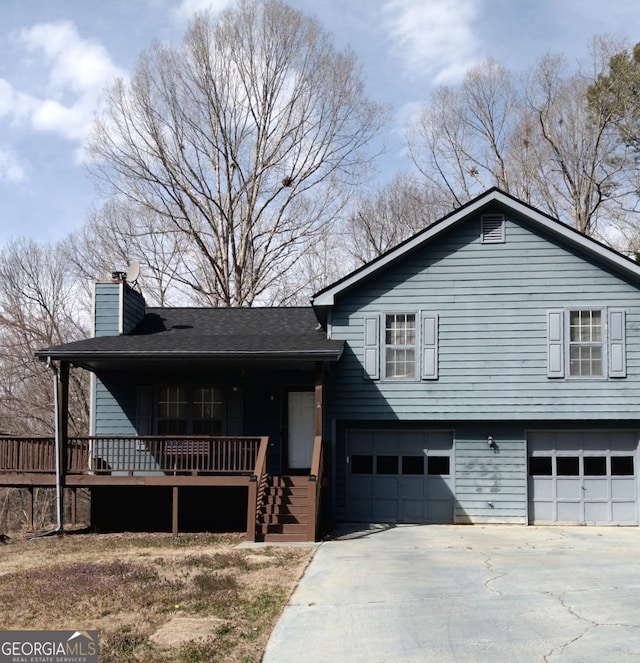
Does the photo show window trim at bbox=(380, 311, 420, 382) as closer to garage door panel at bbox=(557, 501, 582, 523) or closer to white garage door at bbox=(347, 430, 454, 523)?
white garage door at bbox=(347, 430, 454, 523)

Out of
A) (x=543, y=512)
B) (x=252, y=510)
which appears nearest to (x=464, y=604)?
(x=252, y=510)

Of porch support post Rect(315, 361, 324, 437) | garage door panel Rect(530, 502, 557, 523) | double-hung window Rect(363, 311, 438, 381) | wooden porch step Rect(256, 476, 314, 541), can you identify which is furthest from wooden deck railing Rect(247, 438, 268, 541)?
garage door panel Rect(530, 502, 557, 523)

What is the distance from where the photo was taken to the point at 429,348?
57.7 feet

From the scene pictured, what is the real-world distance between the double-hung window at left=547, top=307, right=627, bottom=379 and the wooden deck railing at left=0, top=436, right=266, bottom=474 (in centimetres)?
655

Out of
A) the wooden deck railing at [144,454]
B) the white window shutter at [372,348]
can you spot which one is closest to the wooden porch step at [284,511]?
the wooden deck railing at [144,454]

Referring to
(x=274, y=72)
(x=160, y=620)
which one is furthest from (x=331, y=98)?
(x=160, y=620)

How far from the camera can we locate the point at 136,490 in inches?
718

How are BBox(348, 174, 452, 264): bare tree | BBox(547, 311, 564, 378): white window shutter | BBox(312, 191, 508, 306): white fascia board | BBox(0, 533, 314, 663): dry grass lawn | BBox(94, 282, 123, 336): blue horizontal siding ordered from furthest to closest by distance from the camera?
1. BBox(348, 174, 452, 264): bare tree
2. BBox(94, 282, 123, 336): blue horizontal siding
3. BBox(312, 191, 508, 306): white fascia board
4. BBox(547, 311, 564, 378): white window shutter
5. BBox(0, 533, 314, 663): dry grass lawn

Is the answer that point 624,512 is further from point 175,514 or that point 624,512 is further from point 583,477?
point 175,514

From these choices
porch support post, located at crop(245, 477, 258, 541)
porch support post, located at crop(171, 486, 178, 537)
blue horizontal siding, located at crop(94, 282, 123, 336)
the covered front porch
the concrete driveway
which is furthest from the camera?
blue horizontal siding, located at crop(94, 282, 123, 336)

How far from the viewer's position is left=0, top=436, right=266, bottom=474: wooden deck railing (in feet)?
53.1

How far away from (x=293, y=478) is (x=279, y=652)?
29.6 feet

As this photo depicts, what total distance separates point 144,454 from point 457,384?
22.7 feet

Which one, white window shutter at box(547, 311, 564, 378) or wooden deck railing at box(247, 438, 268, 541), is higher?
white window shutter at box(547, 311, 564, 378)
